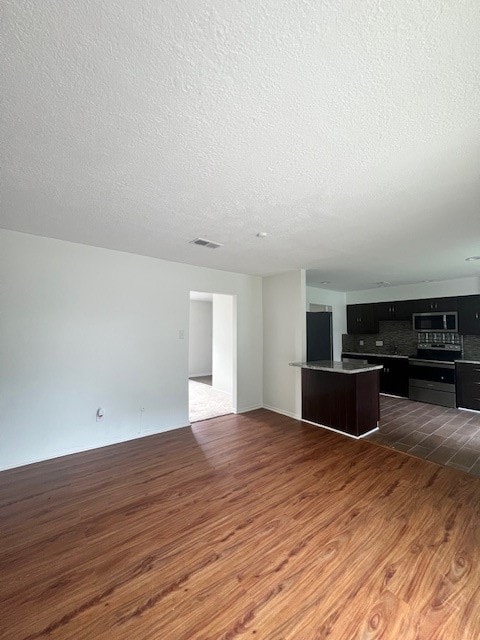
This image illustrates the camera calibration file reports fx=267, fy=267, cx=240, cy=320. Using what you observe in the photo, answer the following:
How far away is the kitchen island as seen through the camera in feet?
12.4

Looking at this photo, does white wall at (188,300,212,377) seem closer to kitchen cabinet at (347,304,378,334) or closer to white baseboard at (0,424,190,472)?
kitchen cabinet at (347,304,378,334)

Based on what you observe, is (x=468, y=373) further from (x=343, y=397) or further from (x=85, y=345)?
(x=85, y=345)

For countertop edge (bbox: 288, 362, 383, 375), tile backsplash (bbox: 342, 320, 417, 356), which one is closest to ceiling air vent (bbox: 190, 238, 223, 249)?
countertop edge (bbox: 288, 362, 383, 375)

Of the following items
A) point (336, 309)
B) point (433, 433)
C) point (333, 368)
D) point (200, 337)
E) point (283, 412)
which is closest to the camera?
point (433, 433)

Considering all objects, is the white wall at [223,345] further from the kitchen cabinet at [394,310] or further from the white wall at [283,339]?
the kitchen cabinet at [394,310]

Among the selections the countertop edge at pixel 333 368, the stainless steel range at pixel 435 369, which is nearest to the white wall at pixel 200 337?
the countertop edge at pixel 333 368

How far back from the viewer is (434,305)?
5.66m

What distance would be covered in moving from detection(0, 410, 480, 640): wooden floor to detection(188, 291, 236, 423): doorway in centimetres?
207

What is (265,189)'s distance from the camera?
197 centimetres

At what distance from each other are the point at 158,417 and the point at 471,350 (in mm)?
6078

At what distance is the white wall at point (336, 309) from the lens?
682cm

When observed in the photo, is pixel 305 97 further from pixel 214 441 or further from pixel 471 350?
pixel 471 350

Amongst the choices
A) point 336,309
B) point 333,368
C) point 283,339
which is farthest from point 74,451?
point 336,309

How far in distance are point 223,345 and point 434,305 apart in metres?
4.73
